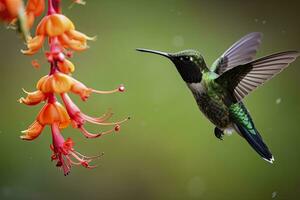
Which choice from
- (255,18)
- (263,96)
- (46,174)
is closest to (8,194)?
(46,174)

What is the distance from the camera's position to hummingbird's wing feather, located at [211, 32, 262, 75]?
1.97m

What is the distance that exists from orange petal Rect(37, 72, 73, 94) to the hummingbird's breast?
697 millimetres

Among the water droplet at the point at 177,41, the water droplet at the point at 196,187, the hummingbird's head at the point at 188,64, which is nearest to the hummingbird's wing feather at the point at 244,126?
the hummingbird's head at the point at 188,64

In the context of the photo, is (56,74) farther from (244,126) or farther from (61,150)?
(244,126)

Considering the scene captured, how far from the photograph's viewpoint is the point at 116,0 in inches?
166

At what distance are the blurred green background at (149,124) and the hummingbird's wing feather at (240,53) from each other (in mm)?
1906

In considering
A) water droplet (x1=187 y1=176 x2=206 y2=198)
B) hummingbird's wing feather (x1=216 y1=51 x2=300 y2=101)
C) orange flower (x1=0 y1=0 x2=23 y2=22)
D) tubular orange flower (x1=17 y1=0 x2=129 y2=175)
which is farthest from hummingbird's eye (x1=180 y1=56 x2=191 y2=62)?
water droplet (x1=187 y1=176 x2=206 y2=198)

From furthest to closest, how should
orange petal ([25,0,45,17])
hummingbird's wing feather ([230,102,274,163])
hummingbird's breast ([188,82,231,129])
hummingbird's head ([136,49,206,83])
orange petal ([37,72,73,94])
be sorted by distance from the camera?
hummingbird's wing feather ([230,102,274,163])
hummingbird's breast ([188,82,231,129])
hummingbird's head ([136,49,206,83])
orange petal ([37,72,73,94])
orange petal ([25,0,45,17])

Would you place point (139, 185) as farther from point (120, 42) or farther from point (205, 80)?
point (205, 80)

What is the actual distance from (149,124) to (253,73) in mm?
2281

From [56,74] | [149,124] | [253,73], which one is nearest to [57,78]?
[56,74]

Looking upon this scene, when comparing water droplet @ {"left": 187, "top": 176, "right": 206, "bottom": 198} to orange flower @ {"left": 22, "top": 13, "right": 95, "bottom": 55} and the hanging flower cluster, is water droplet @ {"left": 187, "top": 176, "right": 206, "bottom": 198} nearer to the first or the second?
the hanging flower cluster

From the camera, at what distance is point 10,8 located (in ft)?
2.86

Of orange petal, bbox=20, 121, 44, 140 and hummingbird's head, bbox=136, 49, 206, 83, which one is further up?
hummingbird's head, bbox=136, 49, 206, 83
